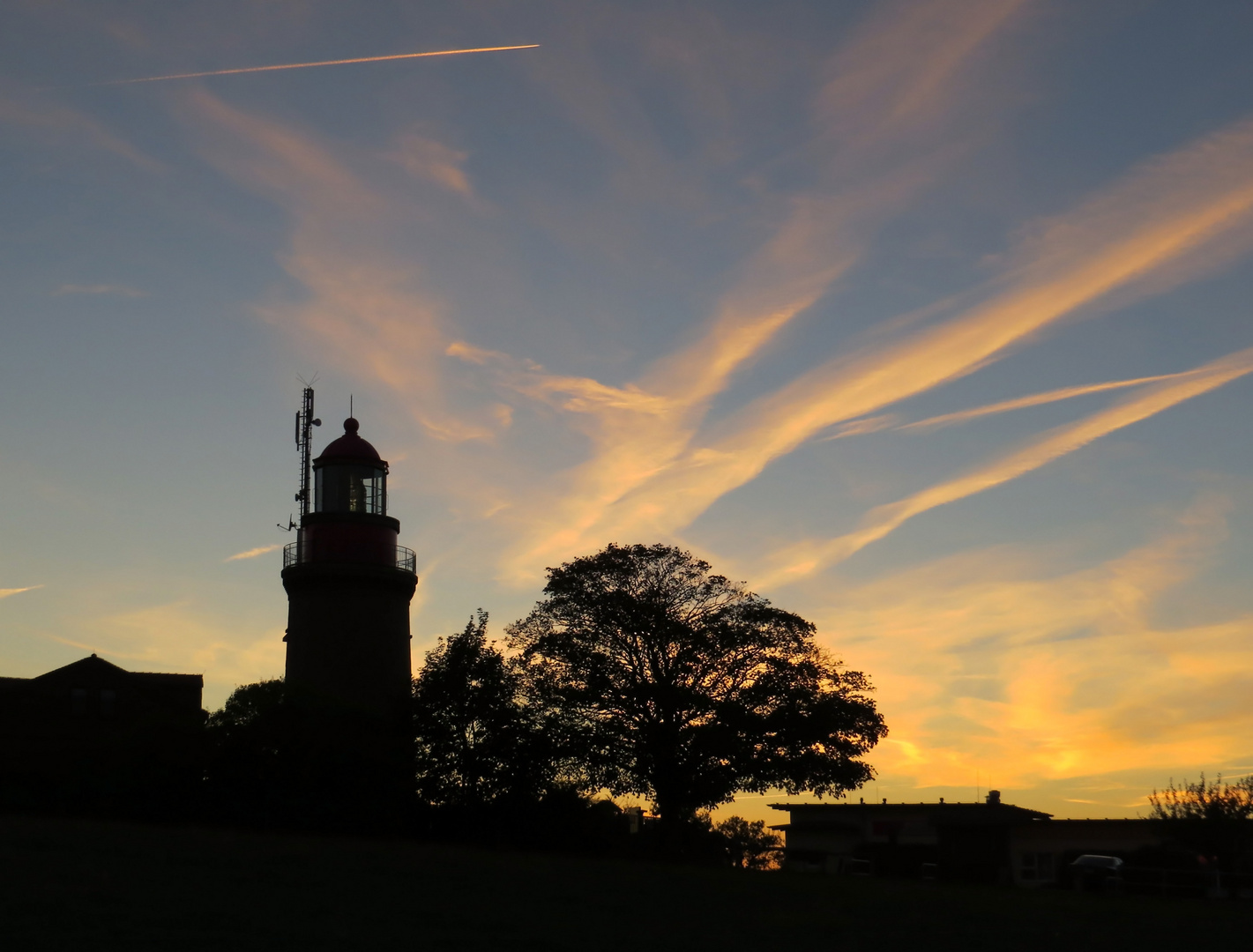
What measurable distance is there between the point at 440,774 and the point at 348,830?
4.15 m

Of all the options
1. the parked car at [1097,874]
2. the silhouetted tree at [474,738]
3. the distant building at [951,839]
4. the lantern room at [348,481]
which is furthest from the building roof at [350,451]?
the parked car at [1097,874]

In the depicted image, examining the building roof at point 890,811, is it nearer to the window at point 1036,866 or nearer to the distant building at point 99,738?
the window at point 1036,866

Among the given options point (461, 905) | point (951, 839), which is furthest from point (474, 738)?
point (951, 839)

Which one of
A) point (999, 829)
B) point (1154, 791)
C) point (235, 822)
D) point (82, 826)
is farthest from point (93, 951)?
point (1154, 791)

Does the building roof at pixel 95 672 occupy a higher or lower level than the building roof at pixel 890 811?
higher

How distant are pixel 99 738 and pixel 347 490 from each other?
13305mm

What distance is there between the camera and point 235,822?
4084 centimetres

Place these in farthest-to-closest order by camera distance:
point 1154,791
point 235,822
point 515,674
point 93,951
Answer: point 1154,791 → point 515,674 → point 235,822 → point 93,951

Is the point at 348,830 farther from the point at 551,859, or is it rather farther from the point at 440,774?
the point at 551,859

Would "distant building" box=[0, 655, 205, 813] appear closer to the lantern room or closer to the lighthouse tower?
the lighthouse tower

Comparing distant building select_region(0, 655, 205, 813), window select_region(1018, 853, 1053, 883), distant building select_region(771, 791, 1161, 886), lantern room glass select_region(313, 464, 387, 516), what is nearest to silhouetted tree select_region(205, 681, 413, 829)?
distant building select_region(0, 655, 205, 813)

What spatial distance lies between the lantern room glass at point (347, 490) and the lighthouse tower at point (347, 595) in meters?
0.03

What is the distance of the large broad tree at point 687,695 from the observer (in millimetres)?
48531

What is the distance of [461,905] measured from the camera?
91.7 ft
